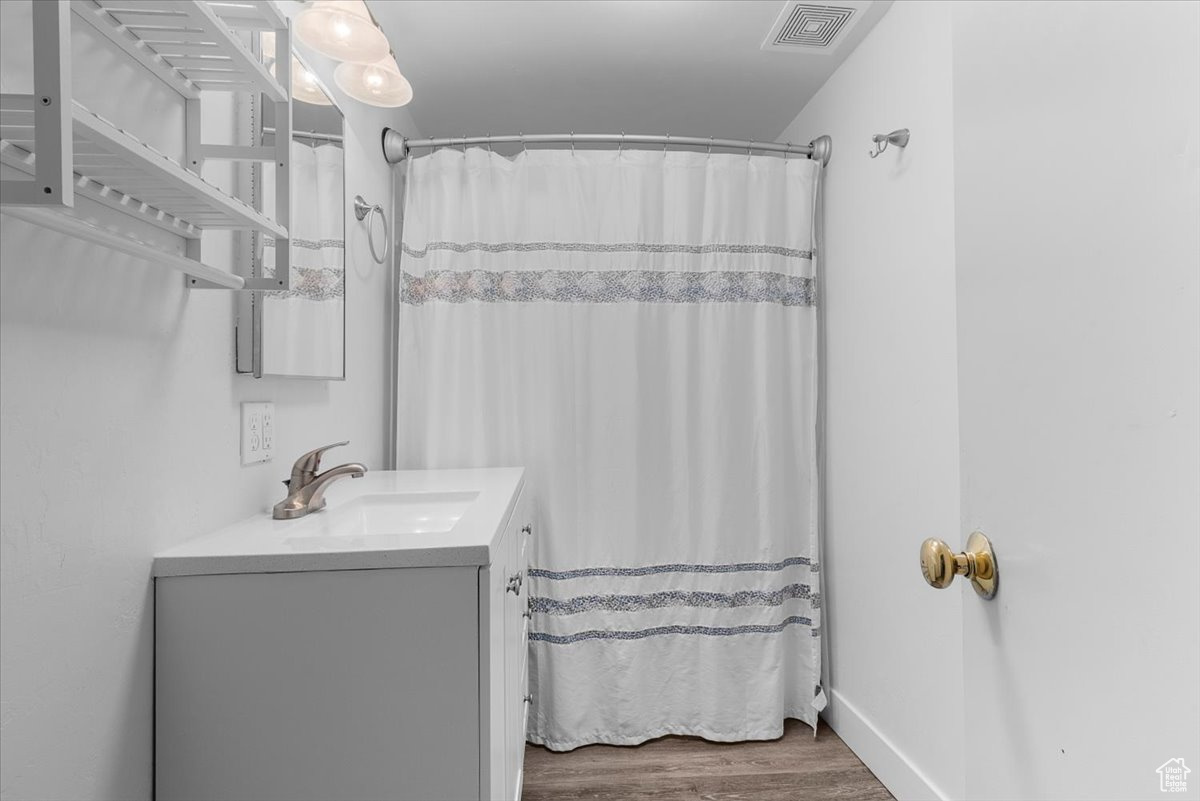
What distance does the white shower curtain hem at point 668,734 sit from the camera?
2.06 metres

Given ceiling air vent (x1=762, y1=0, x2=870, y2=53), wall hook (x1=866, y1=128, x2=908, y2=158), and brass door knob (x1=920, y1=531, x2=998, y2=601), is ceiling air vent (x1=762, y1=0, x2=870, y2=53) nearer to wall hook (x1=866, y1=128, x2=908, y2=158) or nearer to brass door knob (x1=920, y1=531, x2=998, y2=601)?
wall hook (x1=866, y1=128, x2=908, y2=158)

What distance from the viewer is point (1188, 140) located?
0.44 metres

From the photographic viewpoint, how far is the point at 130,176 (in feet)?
2.42

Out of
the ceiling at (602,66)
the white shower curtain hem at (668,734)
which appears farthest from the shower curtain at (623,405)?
the ceiling at (602,66)

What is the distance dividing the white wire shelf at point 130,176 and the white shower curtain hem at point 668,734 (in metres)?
1.80

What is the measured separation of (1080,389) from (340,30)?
55.9 inches

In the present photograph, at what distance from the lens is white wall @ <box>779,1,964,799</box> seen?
1.60 meters

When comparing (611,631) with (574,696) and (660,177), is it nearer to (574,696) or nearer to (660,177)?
(574,696)

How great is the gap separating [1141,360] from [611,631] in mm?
1856

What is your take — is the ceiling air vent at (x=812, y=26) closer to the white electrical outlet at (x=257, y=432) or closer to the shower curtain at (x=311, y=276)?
the shower curtain at (x=311, y=276)

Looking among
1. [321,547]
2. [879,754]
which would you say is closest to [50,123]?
[321,547]

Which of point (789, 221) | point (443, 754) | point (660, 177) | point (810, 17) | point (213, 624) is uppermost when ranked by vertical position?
point (810, 17)

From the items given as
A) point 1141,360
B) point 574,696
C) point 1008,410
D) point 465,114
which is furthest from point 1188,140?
point 465,114

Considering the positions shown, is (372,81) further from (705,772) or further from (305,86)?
(705,772)
